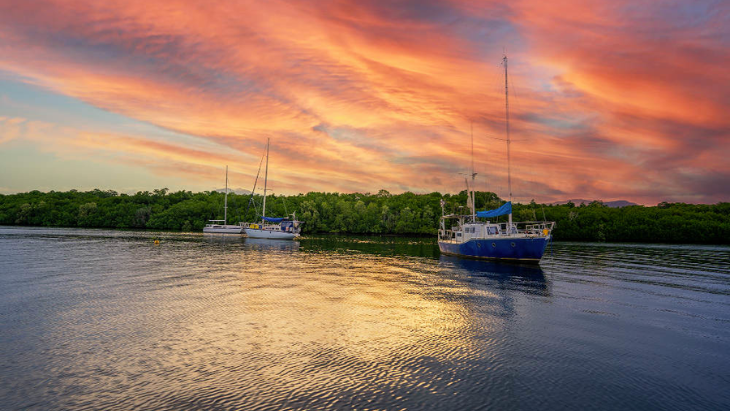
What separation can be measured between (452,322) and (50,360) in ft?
57.5

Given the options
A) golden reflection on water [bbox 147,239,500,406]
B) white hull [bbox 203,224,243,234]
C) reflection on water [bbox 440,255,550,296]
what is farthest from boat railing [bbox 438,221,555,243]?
white hull [bbox 203,224,243,234]

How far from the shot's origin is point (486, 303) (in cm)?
2564

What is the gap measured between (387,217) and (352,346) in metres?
163

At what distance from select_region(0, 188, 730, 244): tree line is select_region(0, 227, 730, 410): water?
118 m

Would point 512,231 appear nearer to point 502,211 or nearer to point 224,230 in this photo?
point 502,211

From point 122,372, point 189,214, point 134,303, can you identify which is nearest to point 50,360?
point 122,372

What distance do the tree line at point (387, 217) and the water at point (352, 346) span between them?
118 meters

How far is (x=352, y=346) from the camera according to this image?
617 inches

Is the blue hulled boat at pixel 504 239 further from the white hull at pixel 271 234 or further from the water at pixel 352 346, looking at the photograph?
the white hull at pixel 271 234

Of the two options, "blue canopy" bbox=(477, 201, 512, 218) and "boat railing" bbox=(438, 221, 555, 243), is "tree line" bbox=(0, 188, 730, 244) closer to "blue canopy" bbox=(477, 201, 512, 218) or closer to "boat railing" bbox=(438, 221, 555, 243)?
"boat railing" bbox=(438, 221, 555, 243)

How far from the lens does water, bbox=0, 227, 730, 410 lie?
36.5ft

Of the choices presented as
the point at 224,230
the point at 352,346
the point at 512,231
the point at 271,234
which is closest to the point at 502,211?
the point at 512,231

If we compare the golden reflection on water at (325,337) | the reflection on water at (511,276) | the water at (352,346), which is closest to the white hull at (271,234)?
the reflection on water at (511,276)

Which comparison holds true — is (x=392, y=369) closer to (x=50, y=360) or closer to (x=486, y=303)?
(x=50, y=360)
